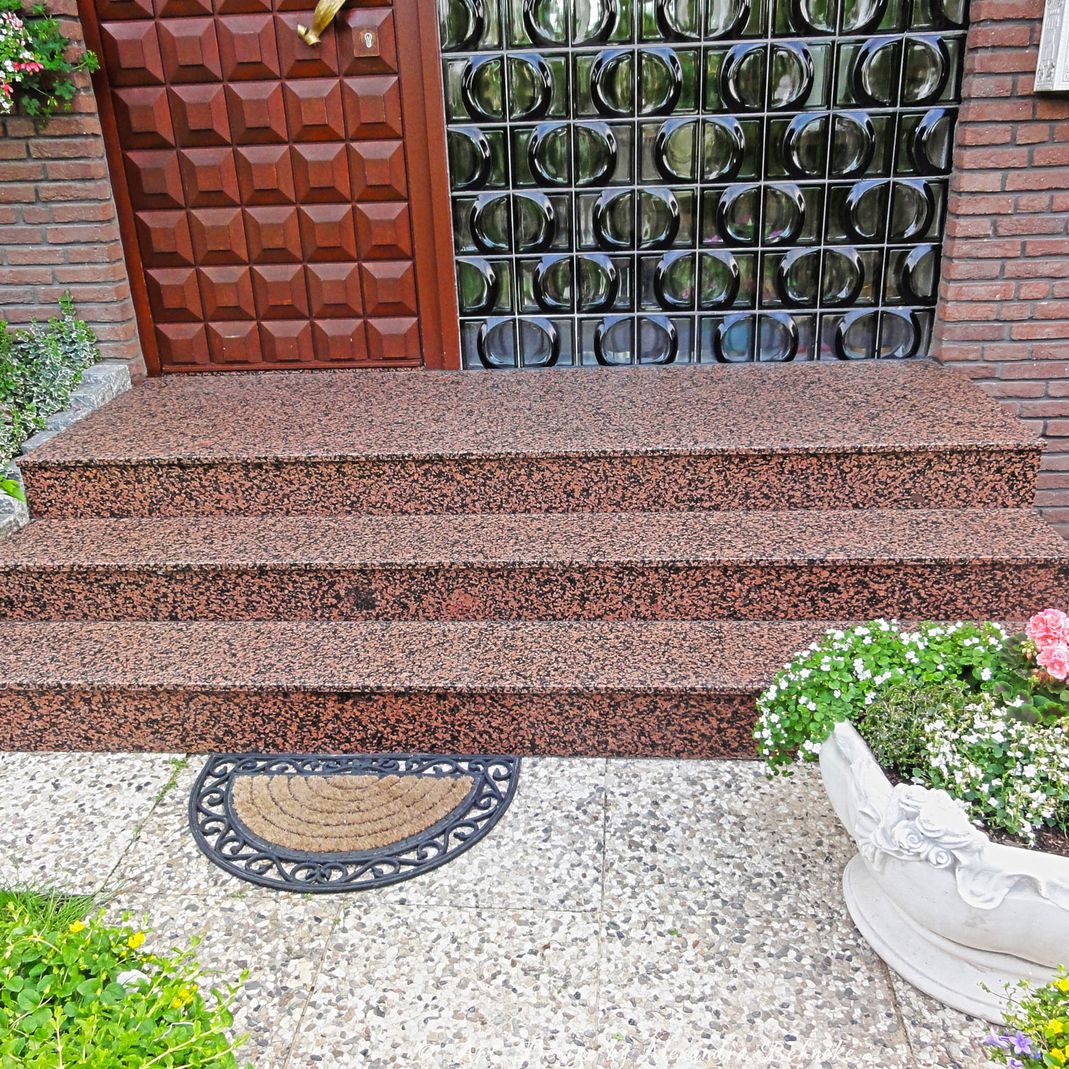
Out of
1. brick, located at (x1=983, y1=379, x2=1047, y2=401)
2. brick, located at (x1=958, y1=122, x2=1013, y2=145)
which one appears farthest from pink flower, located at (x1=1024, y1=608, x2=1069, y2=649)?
brick, located at (x1=958, y1=122, x2=1013, y2=145)

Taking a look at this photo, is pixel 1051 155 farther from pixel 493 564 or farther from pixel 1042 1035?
pixel 1042 1035

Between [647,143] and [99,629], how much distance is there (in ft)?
9.13

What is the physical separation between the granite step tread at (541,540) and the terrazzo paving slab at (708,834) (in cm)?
65

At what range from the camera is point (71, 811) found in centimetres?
270

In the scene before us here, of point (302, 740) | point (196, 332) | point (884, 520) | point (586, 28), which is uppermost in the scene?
point (586, 28)

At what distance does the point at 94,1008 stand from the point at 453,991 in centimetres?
82

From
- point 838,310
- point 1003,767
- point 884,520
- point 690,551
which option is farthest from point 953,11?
point 1003,767

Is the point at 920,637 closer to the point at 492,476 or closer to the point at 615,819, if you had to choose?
the point at 615,819

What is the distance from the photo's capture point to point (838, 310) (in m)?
4.13

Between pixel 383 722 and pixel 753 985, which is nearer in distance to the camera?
pixel 753 985

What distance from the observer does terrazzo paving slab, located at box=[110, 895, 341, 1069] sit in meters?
2.05

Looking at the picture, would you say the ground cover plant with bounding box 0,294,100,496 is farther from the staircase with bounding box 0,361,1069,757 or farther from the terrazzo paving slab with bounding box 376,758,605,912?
the terrazzo paving slab with bounding box 376,758,605,912

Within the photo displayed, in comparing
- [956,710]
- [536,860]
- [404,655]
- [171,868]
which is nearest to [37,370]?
[404,655]

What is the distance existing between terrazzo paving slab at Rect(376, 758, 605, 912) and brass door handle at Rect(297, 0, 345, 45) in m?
2.98
